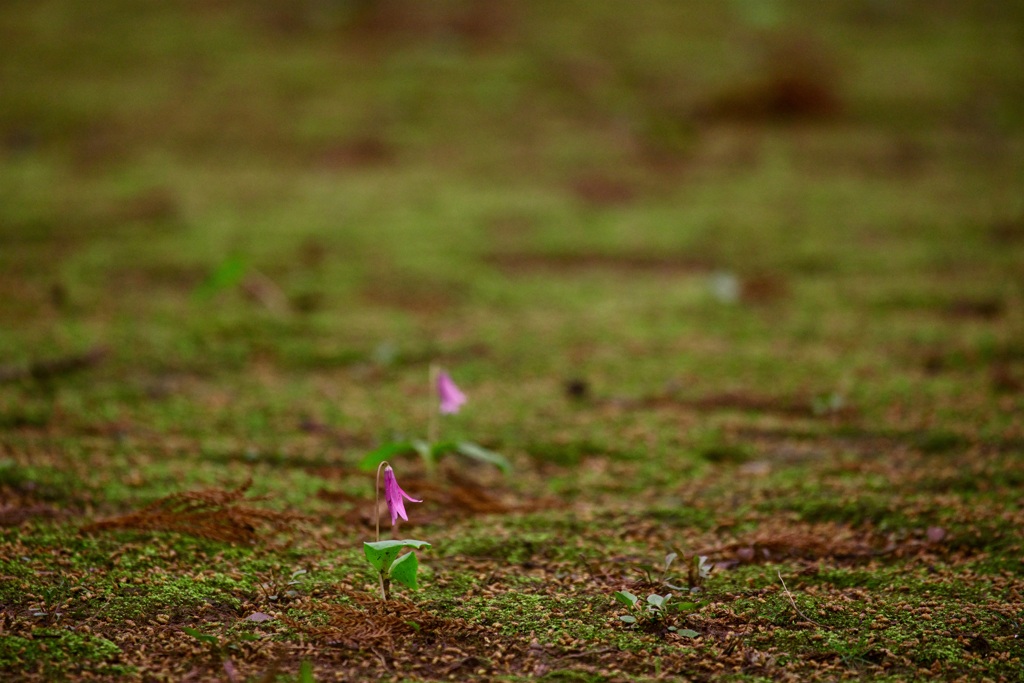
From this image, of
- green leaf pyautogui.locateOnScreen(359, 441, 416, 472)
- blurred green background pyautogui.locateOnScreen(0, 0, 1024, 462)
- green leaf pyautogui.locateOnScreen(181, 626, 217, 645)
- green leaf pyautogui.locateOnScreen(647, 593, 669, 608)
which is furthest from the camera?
blurred green background pyautogui.locateOnScreen(0, 0, 1024, 462)

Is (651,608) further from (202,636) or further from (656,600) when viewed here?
(202,636)

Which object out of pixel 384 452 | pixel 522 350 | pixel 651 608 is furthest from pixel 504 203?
pixel 651 608

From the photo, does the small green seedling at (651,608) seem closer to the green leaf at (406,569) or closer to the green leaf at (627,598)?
the green leaf at (627,598)

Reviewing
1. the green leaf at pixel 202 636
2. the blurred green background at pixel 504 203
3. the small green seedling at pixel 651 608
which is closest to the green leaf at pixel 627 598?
the small green seedling at pixel 651 608

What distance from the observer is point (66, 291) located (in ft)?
8.61

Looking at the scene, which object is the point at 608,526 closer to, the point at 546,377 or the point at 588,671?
the point at 588,671

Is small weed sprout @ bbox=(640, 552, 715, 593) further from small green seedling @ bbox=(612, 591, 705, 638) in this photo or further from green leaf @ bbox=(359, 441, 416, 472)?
green leaf @ bbox=(359, 441, 416, 472)

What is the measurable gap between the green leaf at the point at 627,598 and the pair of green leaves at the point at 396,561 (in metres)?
0.33

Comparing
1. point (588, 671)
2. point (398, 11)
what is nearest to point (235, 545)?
point (588, 671)

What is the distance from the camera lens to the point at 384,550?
1.19 meters

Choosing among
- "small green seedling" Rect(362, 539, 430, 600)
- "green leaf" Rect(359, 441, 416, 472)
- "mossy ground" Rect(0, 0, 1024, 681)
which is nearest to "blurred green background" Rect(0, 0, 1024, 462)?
"mossy ground" Rect(0, 0, 1024, 681)

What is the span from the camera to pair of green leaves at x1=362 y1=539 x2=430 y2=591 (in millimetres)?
1189

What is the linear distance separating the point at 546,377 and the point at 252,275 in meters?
1.24

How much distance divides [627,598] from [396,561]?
0.37 meters
